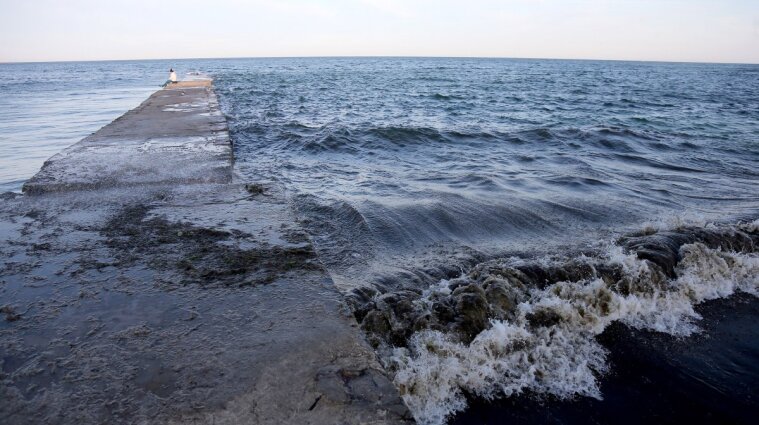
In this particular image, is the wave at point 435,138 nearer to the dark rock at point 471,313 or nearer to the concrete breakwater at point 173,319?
the concrete breakwater at point 173,319

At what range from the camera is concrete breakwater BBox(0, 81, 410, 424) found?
1.80m

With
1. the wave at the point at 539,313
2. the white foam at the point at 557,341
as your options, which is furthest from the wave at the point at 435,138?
the white foam at the point at 557,341

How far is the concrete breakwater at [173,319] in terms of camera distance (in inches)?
70.9

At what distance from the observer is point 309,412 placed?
1763mm

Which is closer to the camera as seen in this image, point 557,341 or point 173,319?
point 173,319

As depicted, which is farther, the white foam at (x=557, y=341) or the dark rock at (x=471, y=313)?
the dark rock at (x=471, y=313)

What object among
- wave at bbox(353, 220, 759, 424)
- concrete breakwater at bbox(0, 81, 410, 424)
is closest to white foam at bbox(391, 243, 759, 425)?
wave at bbox(353, 220, 759, 424)

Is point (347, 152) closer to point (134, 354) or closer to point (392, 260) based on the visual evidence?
point (392, 260)

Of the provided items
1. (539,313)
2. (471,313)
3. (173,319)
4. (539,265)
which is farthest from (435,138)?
(173,319)

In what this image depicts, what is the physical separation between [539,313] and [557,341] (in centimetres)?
29

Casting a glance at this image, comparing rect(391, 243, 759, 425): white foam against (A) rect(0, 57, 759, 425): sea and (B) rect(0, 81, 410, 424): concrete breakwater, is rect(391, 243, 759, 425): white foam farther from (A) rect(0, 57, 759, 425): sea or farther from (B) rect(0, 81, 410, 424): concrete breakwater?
(B) rect(0, 81, 410, 424): concrete breakwater

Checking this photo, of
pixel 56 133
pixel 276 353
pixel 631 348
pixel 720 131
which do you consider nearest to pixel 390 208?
pixel 631 348

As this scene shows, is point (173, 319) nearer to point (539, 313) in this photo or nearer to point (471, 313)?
point (471, 313)

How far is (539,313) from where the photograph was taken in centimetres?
323
